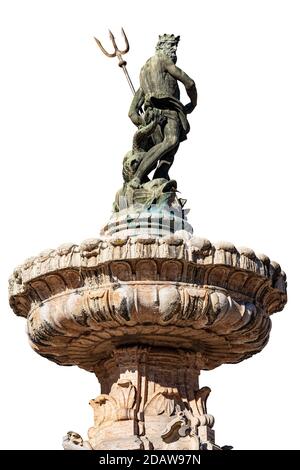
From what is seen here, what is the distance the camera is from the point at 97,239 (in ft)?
59.2

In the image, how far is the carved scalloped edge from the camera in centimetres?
1792

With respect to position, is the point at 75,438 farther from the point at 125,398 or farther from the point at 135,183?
the point at 135,183

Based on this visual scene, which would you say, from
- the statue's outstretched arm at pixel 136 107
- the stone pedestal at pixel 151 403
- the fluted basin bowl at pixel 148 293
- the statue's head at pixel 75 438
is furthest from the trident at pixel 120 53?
the statue's head at pixel 75 438

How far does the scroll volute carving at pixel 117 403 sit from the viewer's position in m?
18.6

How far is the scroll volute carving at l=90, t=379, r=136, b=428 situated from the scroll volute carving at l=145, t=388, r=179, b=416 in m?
0.21

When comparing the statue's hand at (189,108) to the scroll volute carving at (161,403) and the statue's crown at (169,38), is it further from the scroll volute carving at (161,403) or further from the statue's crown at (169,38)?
the scroll volute carving at (161,403)

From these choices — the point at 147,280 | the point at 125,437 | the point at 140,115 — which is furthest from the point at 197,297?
the point at 140,115

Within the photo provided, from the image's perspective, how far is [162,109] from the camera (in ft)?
66.1

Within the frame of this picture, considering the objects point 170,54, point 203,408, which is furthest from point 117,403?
point 170,54

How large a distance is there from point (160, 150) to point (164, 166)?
8.6 inches

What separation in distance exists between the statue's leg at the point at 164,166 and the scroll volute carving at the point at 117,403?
2678mm

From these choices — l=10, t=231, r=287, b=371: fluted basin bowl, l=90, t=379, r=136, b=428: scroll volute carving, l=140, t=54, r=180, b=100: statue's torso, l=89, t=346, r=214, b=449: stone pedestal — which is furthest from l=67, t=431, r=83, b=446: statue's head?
l=140, t=54, r=180, b=100: statue's torso
